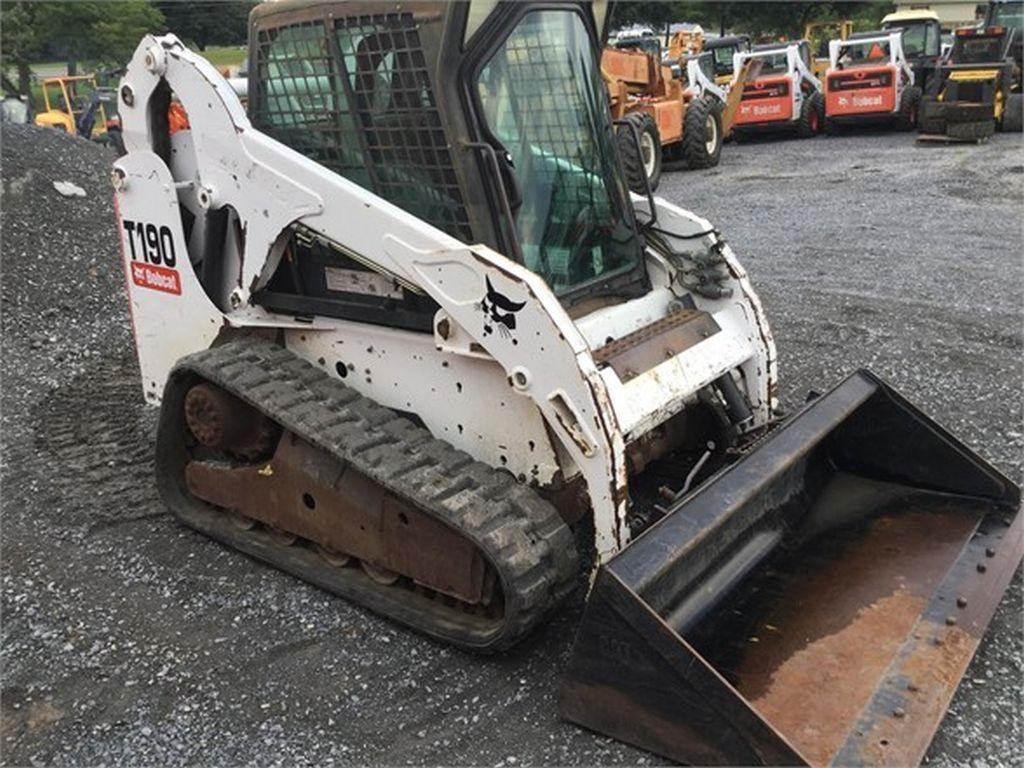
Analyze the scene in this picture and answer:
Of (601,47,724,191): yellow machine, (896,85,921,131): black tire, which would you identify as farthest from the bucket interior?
(896,85,921,131): black tire

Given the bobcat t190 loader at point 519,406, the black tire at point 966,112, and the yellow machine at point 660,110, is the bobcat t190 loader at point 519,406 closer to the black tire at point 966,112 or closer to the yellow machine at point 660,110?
the yellow machine at point 660,110

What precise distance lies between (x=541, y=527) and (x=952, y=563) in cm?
136

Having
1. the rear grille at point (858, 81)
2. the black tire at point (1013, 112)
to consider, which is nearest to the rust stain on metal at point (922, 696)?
the black tire at point (1013, 112)

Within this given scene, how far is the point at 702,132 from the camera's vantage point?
43.7 feet

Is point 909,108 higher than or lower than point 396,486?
higher

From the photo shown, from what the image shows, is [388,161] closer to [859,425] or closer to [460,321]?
[460,321]

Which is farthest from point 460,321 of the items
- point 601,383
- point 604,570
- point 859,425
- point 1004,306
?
point 1004,306

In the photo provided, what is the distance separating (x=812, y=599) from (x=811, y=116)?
50.4 feet

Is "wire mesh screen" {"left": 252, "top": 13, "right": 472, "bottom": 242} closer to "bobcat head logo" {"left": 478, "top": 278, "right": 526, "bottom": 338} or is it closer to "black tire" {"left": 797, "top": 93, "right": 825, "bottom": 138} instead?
"bobcat head logo" {"left": 478, "top": 278, "right": 526, "bottom": 338}

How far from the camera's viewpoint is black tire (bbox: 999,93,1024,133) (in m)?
14.7

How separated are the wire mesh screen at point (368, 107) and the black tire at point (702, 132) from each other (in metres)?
10.6

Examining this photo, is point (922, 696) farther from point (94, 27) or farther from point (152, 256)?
point (94, 27)

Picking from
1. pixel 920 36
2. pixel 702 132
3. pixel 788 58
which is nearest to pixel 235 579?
pixel 702 132

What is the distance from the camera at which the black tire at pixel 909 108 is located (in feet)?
52.5
